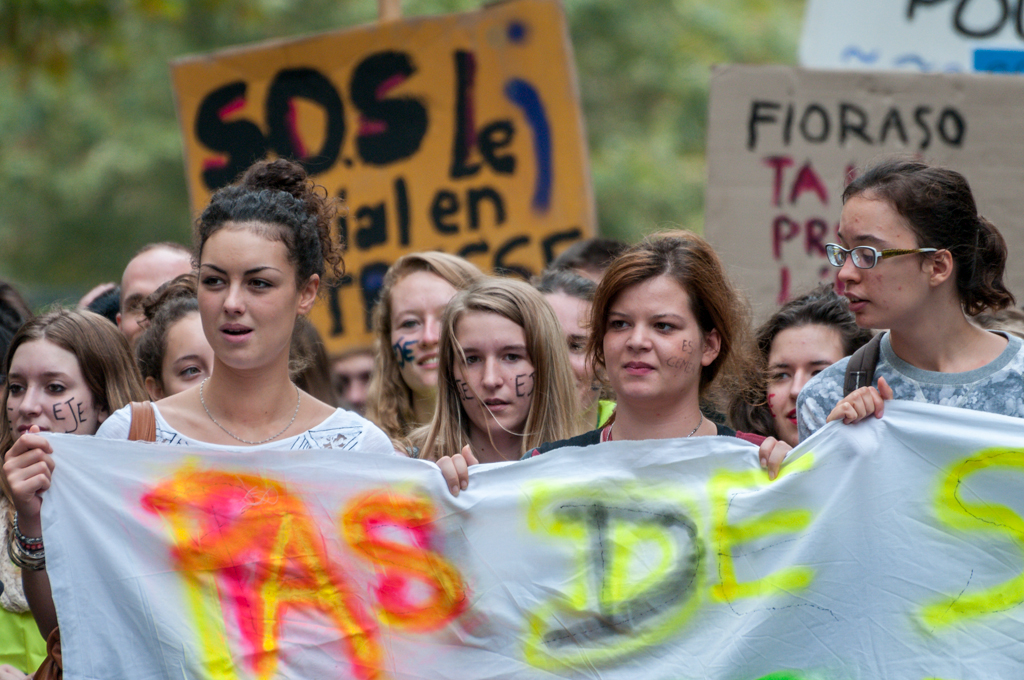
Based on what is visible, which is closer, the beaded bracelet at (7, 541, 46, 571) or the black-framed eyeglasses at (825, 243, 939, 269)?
the black-framed eyeglasses at (825, 243, 939, 269)

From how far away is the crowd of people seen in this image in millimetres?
2471

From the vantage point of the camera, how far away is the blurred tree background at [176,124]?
1220 centimetres

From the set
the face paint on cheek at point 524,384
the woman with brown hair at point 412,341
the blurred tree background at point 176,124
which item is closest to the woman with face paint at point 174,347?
the woman with brown hair at point 412,341

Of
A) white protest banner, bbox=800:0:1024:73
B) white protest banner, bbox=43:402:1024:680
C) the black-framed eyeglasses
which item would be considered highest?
white protest banner, bbox=800:0:1024:73

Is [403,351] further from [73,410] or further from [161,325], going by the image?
[73,410]

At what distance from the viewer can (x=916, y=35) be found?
17.5 feet

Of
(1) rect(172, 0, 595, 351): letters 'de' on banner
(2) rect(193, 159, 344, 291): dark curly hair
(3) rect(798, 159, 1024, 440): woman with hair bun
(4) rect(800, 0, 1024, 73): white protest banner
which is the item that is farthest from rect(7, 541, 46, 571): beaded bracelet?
(4) rect(800, 0, 1024, 73): white protest banner

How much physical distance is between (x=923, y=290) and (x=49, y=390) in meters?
2.14

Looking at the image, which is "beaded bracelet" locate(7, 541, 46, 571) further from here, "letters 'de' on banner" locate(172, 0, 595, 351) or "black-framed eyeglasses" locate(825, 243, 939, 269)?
"letters 'de' on banner" locate(172, 0, 595, 351)

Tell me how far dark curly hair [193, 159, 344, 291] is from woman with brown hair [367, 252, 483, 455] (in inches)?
38.4

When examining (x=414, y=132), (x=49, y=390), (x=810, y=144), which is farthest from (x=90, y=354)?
(x=810, y=144)

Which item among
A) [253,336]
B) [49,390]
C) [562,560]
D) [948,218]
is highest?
[948,218]

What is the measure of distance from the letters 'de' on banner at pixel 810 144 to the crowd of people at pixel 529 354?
4.53ft

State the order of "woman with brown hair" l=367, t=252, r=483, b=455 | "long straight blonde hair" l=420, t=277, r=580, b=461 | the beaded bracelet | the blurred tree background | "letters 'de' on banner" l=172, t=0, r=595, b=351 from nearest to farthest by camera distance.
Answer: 1. the beaded bracelet
2. "long straight blonde hair" l=420, t=277, r=580, b=461
3. "woman with brown hair" l=367, t=252, r=483, b=455
4. "letters 'de' on banner" l=172, t=0, r=595, b=351
5. the blurred tree background
